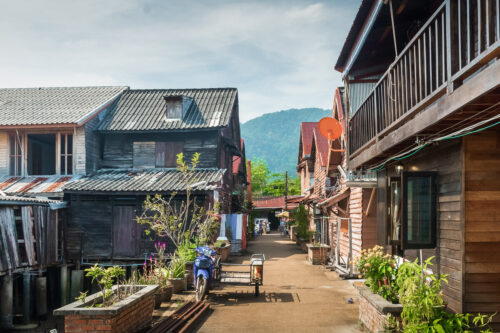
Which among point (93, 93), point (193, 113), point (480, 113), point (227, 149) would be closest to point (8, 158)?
point (93, 93)

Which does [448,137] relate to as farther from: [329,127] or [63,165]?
[63,165]

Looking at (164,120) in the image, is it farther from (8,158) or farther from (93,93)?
(8,158)

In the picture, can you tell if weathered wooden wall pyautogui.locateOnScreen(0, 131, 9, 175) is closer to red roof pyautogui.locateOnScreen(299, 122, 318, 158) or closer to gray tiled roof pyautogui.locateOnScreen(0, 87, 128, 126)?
gray tiled roof pyautogui.locateOnScreen(0, 87, 128, 126)

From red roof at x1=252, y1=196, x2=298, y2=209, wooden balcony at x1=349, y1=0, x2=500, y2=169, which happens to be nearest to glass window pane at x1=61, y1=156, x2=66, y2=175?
wooden balcony at x1=349, y1=0, x2=500, y2=169

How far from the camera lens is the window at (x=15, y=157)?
20156 millimetres

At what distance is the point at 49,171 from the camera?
23.6 m

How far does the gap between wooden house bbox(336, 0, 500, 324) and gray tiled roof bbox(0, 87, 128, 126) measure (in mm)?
15945

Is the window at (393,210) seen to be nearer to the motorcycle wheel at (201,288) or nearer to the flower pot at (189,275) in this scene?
the motorcycle wheel at (201,288)

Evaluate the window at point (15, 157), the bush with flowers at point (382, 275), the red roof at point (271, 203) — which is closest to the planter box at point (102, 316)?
the bush with flowers at point (382, 275)

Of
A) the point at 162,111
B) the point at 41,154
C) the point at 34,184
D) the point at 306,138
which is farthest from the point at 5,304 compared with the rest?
the point at 306,138

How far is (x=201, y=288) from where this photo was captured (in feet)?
33.2

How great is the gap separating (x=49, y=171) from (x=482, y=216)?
2347 centimetres

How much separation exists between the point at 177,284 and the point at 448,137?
8296mm

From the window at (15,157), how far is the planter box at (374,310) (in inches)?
738
